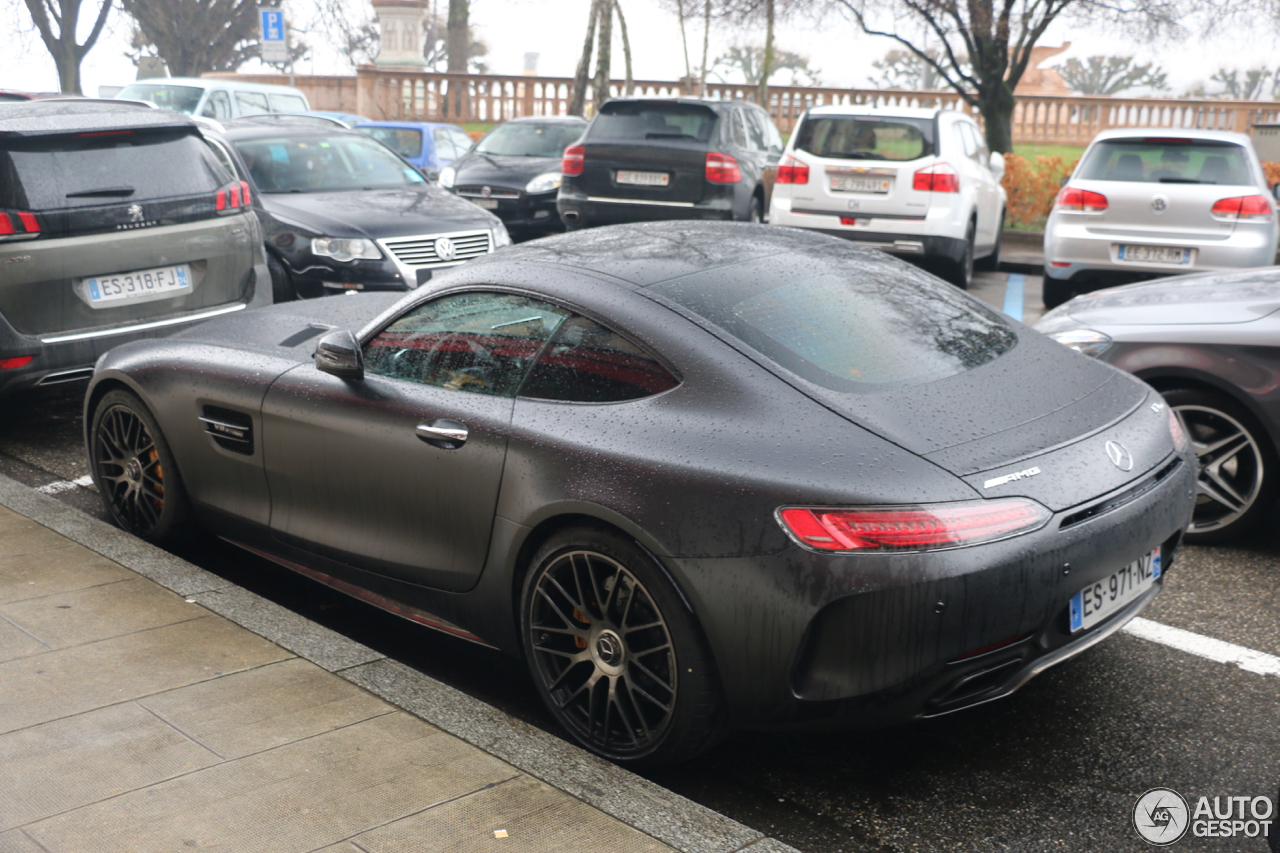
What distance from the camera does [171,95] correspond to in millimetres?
17766

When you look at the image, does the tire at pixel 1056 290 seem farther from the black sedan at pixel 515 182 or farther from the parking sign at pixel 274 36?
the parking sign at pixel 274 36

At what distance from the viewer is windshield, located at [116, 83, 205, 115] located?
17.6 m

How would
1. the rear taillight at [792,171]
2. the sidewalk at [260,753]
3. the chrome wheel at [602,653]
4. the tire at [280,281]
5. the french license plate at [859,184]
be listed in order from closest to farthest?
the sidewalk at [260,753] → the chrome wheel at [602,653] → the tire at [280,281] → the french license plate at [859,184] → the rear taillight at [792,171]

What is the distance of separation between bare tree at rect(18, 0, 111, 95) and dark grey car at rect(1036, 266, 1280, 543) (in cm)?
3440

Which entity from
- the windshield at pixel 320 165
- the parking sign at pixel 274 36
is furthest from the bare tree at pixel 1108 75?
the windshield at pixel 320 165

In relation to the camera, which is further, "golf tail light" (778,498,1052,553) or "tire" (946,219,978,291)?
"tire" (946,219,978,291)

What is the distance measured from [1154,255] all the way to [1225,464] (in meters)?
5.29

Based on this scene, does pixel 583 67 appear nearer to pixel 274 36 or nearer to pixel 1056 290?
pixel 274 36

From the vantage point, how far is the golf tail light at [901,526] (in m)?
2.81

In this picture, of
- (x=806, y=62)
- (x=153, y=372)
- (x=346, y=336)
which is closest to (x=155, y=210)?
(x=153, y=372)

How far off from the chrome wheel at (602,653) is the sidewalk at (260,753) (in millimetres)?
148

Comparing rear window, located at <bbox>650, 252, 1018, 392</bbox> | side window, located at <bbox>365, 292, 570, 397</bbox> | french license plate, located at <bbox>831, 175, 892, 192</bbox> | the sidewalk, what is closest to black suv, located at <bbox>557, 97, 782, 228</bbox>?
french license plate, located at <bbox>831, 175, 892, 192</bbox>

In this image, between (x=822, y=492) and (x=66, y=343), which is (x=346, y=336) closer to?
(x=822, y=492)

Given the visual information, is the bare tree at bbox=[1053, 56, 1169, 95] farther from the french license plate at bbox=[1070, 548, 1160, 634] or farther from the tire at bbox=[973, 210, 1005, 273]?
the french license plate at bbox=[1070, 548, 1160, 634]
